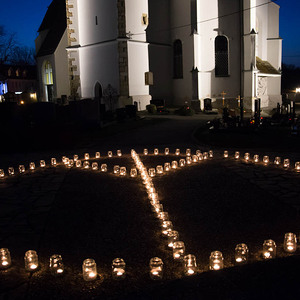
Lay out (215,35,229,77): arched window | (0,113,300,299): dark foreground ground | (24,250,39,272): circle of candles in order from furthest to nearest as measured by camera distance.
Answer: (215,35,229,77): arched window < (24,250,39,272): circle of candles < (0,113,300,299): dark foreground ground

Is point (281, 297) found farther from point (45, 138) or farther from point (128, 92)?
point (128, 92)

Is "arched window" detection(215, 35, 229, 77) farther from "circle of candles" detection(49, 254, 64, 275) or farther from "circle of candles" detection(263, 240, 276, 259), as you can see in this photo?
"circle of candles" detection(49, 254, 64, 275)

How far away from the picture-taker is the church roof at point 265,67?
29.3 meters

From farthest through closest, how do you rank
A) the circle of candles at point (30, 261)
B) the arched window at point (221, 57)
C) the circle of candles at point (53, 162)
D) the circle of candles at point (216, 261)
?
the arched window at point (221, 57)
the circle of candles at point (53, 162)
the circle of candles at point (30, 261)
the circle of candles at point (216, 261)

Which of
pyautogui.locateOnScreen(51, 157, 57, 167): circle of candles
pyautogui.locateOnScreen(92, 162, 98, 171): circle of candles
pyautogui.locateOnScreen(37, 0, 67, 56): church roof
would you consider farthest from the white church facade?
pyautogui.locateOnScreen(92, 162, 98, 171): circle of candles

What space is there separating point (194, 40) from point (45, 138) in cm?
1699

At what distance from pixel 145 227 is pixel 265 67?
28.3 meters

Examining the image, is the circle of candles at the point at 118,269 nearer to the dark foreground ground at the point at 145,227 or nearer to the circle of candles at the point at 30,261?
the dark foreground ground at the point at 145,227

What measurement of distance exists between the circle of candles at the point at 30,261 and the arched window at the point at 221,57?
2654cm

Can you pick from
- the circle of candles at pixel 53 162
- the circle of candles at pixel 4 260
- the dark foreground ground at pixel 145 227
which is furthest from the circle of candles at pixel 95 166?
the circle of candles at pixel 4 260

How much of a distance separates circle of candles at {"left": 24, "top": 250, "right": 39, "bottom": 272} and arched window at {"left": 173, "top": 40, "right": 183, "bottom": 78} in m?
26.8

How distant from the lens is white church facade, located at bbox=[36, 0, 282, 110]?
26094mm

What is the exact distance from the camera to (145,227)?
4.96 meters

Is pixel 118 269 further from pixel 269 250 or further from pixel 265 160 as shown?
pixel 265 160
